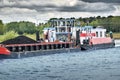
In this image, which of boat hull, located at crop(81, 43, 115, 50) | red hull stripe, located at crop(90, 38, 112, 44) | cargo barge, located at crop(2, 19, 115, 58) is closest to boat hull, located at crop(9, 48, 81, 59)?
cargo barge, located at crop(2, 19, 115, 58)

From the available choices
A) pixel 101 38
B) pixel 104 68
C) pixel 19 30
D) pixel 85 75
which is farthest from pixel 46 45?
pixel 19 30

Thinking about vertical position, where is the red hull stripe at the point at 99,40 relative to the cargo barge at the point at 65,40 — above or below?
below

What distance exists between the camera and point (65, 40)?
246ft

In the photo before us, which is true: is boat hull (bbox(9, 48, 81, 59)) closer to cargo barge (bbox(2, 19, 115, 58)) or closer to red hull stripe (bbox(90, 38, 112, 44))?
cargo barge (bbox(2, 19, 115, 58))

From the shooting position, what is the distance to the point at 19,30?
139 m

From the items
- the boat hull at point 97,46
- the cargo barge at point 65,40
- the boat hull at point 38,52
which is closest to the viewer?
the boat hull at point 38,52

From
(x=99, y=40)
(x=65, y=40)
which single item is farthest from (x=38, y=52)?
(x=99, y=40)

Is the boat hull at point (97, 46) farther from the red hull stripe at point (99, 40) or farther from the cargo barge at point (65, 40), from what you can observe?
the red hull stripe at point (99, 40)

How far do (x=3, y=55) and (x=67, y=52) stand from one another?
15.9 meters

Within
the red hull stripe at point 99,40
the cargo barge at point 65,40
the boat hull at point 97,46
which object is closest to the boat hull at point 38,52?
the cargo barge at point 65,40

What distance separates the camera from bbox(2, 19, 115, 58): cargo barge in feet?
218

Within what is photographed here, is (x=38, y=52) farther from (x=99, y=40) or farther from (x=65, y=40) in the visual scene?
(x=99, y=40)

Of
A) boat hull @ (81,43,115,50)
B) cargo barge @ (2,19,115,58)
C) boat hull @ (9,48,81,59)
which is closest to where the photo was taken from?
boat hull @ (9,48,81,59)

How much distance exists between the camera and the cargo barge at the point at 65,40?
6638cm
